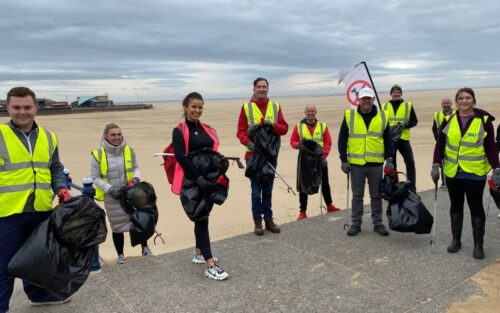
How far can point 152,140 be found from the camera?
21.0 meters

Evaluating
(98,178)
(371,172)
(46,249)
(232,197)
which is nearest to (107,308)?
(46,249)

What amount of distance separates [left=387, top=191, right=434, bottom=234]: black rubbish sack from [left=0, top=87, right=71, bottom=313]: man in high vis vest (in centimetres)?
358

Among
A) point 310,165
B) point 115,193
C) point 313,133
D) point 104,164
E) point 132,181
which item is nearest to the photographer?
point 115,193

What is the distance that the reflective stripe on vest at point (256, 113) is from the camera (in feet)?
16.3

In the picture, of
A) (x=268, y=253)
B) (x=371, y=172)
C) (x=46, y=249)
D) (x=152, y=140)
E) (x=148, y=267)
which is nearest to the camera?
(x=46, y=249)

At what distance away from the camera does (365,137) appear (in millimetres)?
4824

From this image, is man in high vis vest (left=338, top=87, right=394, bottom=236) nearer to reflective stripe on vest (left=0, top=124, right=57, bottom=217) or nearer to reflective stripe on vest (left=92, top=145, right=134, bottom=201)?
reflective stripe on vest (left=92, top=145, right=134, bottom=201)

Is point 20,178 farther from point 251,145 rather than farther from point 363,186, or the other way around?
point 363,186

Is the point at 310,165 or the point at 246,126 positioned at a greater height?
the point at 246,126

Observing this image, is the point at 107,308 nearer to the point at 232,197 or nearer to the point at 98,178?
the point at 98,178

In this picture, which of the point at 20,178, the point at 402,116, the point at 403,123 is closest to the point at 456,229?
the point at 403,123

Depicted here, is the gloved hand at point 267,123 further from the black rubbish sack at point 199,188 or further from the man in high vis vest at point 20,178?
the man in high vis vest at point 20,178

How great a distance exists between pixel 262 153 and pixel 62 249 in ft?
8.49

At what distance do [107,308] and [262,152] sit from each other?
2.48 metres
